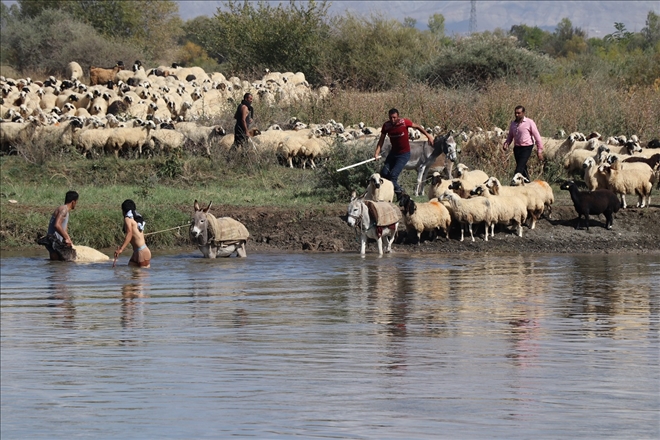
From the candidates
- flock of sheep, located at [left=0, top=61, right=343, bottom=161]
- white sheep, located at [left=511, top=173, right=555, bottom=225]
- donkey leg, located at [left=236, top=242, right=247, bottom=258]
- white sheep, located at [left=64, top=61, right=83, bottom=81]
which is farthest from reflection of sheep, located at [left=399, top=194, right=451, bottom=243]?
white sheep, located at [left=64, top=61, right=83, bottom=81]

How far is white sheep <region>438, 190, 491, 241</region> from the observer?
18266 mm

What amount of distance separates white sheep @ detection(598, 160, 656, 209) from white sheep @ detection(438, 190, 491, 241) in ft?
7.92

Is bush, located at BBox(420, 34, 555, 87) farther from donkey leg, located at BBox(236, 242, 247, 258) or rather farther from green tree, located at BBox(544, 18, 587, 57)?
A: green tree, located at BBox(544, 18, 587, 57)

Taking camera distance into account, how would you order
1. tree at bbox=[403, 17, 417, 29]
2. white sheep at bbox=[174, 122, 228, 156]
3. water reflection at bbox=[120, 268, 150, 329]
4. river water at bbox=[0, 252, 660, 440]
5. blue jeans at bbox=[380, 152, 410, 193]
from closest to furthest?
river water at bbox=[0, 252, 660, 440]
water reflection at bbox=[120, 268, 150, 329]
blue jeans at bbox=[380, 152, 410, 193]
white sheep at bbox=[174, 122, 228, 156]
tree at bbox=[403, 17, 417, 29]

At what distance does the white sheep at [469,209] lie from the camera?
59.9 feet

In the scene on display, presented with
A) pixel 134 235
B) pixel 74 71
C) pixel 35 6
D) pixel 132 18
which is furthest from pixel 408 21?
pixel 134 235

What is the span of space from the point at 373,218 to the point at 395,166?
2.20 meters

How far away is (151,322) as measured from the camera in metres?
11.7

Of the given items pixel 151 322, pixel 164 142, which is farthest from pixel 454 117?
pixel 151 322

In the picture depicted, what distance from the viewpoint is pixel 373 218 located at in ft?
56.7

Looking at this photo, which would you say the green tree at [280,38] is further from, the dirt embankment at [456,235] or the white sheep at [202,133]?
the dirt embankment at [456,235]

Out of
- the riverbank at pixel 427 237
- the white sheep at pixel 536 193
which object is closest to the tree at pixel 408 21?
the white sheep at pixel 536 193

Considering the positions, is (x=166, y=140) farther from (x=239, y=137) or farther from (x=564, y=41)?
(x=564, y=41)

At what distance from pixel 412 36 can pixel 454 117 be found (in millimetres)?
18952
